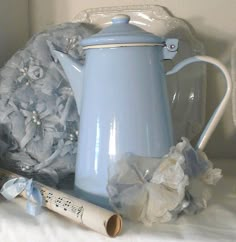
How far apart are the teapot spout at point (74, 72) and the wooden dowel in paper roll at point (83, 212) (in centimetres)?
15

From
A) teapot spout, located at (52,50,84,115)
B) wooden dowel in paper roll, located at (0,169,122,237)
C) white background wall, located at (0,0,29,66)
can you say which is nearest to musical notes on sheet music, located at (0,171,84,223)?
wooden dowel in paper roll, located at (0,169,122,237)

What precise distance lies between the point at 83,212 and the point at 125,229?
53mm

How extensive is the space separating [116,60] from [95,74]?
1.5 inches

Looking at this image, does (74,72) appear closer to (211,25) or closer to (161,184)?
(161,184)

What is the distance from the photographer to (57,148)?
2.15 feet

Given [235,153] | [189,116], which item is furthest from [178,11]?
[235,153]

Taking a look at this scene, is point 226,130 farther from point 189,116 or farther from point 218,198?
point 218,198

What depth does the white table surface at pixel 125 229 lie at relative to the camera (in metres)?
0.47

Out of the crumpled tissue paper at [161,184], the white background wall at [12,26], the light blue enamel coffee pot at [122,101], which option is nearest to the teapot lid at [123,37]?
the light blue enamel coffee pot at [122,101]

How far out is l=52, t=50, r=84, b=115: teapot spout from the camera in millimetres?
610

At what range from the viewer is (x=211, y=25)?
2.78 feet

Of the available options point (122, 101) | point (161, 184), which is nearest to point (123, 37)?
point (122, 101)

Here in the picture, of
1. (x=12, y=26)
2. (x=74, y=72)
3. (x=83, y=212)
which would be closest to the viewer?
(x=83, y=212)

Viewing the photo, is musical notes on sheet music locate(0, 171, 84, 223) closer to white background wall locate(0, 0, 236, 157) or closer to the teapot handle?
the teapot handle
